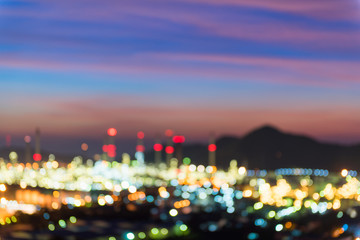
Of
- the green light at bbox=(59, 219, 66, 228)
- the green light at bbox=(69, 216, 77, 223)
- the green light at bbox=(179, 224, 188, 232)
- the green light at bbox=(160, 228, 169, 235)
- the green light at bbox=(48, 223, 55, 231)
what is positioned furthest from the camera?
the green light at bbox=(69, 216, 77, 223)

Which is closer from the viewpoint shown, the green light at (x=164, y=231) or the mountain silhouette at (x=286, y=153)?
the green light at (x=164, y=231)

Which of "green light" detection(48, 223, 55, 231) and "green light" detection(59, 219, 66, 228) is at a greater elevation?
"green light" detection(59, 219, 66, 228)

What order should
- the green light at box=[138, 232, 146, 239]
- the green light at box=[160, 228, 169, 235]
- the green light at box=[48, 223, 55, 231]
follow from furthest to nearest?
the green light at box=[160, 228, 169, 235], the green light at box=[48, 223, 55, 231], the green light at box=[138, 232, 146, 239]

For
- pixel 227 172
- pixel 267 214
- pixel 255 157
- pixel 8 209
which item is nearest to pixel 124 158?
pixel 227 172

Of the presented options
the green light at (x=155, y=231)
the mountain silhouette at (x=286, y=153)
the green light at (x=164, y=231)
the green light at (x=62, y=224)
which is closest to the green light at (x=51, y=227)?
the green light at (x=62, y=224)

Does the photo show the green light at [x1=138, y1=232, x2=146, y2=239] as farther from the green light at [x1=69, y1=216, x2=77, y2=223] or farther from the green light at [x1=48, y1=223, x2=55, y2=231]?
the green light at [x1=69, y1=216, x2=77, y2=223]

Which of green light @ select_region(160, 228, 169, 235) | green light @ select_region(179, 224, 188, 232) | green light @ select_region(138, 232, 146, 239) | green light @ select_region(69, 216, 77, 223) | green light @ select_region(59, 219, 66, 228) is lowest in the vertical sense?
green light @ select_region(138, 232, 146, 239)

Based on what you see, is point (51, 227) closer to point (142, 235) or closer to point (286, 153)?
point (142, 235)

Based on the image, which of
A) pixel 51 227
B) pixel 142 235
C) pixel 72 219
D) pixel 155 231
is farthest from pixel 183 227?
pixel 51 227

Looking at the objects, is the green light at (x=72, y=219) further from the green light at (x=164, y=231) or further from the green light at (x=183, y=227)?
the green light at (x=183, y=227)

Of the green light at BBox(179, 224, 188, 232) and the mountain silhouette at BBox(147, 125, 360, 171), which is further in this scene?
the mountain silhouette at BBox(147, 125, 360, 171)

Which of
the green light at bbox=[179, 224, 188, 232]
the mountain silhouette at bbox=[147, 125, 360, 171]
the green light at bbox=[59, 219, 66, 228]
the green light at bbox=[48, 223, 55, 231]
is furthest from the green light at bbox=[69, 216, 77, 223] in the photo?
the mountain silhouette at bbox=[147, 125, 360, 171]
